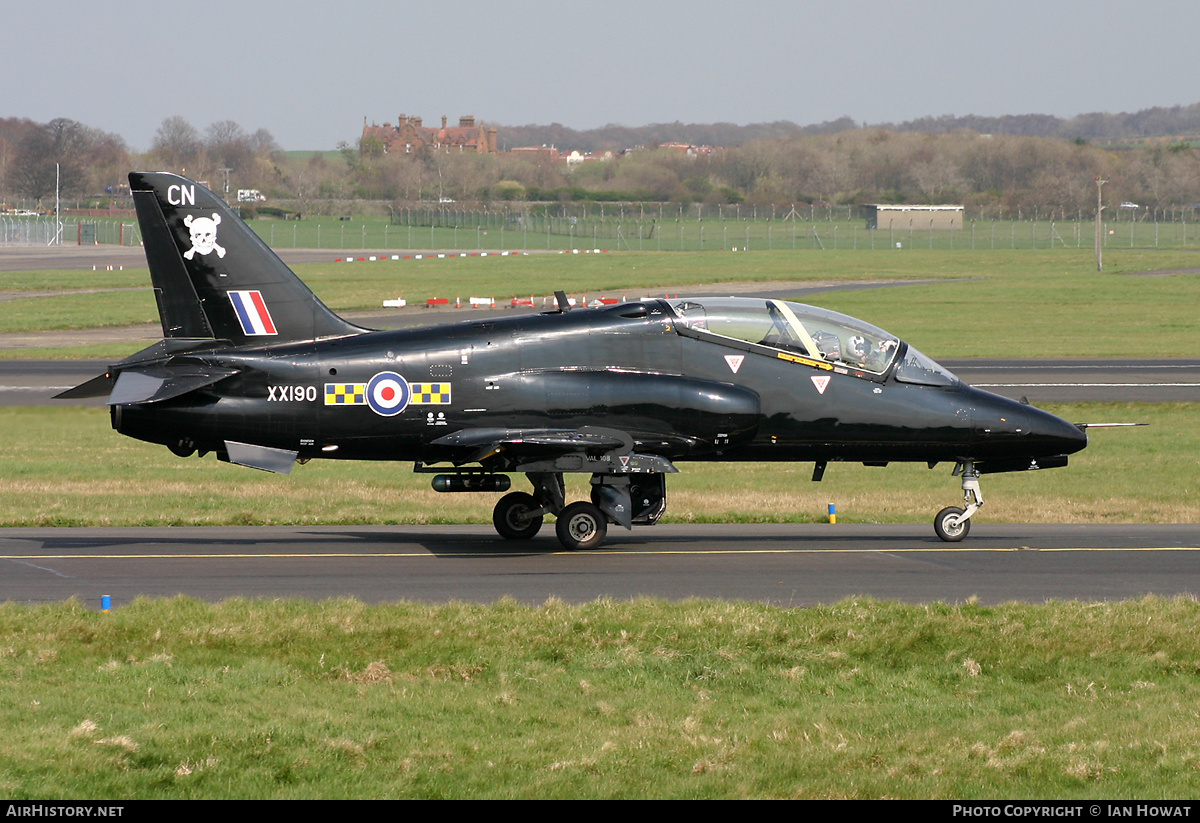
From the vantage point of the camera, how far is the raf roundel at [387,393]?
1789 cm

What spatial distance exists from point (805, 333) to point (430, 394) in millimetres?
5317

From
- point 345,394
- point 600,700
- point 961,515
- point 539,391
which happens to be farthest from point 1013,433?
point 600,700

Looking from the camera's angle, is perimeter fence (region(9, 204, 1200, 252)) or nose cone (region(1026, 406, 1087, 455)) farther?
perimeter fence (region(9, 204, 1200, 252))

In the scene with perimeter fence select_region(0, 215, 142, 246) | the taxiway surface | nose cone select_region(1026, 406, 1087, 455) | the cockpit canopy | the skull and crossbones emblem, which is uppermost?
perimeter fence select_region(0, 215, 142, 246)

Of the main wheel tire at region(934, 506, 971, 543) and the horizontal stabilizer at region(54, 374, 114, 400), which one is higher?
the horizontal stabilizer at region(54, 374, 114, 400)

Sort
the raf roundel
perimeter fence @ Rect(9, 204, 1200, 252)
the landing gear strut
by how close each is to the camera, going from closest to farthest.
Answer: the raf roundel, the landing gear strut, perimeter fence @ Rect(9, 204, 1200, 252)

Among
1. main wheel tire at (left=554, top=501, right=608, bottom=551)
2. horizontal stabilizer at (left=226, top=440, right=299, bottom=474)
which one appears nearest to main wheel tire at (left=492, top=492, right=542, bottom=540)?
main wheel tire at (left=554, top=501, right=608, bottom=551)

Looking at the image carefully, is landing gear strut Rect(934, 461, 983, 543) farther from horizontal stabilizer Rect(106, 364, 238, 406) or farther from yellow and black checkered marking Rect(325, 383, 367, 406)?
horizontal stabilizer Rect(106, 364, 238, 406)

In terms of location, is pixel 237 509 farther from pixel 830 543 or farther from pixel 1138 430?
pixel 1138 430

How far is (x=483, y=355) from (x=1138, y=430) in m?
22.0

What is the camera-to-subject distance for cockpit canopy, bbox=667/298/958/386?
1839 cm

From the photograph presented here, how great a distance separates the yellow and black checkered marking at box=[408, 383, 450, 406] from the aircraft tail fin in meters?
1.73

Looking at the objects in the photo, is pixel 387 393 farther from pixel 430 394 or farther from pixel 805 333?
pixel 805 333

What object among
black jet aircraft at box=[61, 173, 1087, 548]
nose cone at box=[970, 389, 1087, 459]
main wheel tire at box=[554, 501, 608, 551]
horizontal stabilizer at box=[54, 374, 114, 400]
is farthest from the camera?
nose cone at box=[970, 389, 1087, 459]
